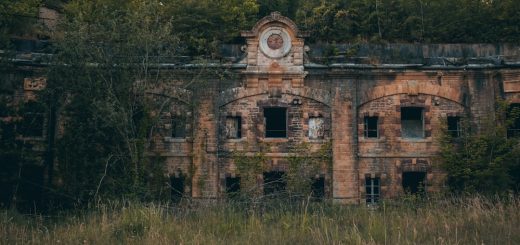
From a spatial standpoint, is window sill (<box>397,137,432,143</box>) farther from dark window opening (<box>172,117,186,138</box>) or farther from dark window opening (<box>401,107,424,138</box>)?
dark window opening (<box>172,117,186,138</box>)

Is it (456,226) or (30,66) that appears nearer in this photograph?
(456,226)

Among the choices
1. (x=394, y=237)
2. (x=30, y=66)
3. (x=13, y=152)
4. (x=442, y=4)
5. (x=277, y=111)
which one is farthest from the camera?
(x=442, y=4)

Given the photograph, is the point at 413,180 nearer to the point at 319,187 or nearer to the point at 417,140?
the point at 417,140

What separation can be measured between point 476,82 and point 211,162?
10.9m

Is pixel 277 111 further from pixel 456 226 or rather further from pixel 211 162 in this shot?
pixel 456 226

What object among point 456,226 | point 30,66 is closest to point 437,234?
point 456,226

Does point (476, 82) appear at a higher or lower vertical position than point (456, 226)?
higher

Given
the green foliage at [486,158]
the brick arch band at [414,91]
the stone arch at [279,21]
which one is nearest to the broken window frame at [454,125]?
the green foliage at [486,158]

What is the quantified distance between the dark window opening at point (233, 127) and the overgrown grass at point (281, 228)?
8753 mm

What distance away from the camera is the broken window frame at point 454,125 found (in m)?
20.5

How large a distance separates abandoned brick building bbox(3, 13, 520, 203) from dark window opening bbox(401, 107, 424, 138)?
141mm

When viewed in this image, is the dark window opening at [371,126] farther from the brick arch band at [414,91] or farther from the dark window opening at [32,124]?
the dark window opening at [32,124]

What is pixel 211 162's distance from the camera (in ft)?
65.9

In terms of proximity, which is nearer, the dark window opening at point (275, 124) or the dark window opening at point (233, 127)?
the dark window opening at point (233, 127)
